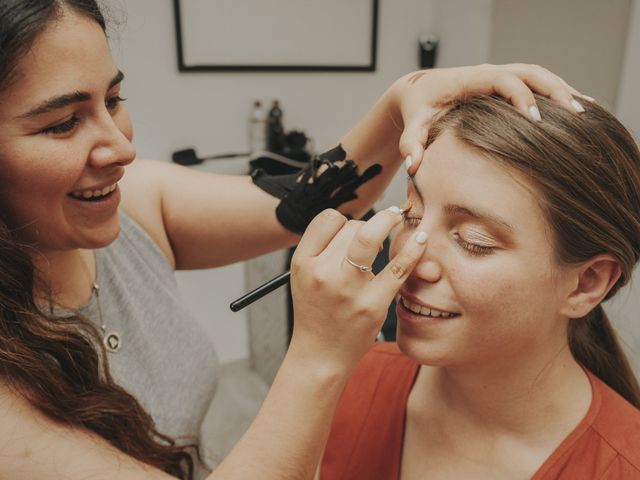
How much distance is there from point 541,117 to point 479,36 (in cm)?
222

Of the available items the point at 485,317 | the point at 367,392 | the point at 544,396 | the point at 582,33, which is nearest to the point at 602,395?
the point at 544,396

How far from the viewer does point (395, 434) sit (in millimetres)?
1141

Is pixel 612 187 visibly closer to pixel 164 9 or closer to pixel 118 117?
pixel 118 117

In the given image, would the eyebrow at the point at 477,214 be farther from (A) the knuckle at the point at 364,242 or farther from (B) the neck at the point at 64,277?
(B) the neck at the point at 64,277

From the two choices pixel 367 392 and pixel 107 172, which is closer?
pixel 107 172

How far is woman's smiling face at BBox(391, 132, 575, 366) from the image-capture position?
2.89ft

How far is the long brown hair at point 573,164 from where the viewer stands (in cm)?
87

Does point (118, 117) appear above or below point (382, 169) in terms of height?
above

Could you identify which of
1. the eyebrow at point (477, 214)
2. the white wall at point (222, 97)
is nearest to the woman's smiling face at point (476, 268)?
the eyebrow at point (477, 214)

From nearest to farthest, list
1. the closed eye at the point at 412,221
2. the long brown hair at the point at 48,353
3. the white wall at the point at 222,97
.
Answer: the long brown hair at the point at 48,353
the closed eye at the point at 412,221
the white wall at the point at 222,97

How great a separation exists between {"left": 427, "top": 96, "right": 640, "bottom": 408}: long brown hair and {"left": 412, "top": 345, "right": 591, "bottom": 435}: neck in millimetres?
225

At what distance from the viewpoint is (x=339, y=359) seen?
Result: 0.72 m

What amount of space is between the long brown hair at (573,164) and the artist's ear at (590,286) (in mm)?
24

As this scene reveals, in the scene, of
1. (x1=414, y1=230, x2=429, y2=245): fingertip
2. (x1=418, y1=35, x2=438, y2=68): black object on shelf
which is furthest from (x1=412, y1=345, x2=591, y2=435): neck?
(x1=418, y1=35, x2=438, y2=68): black object on shelf
